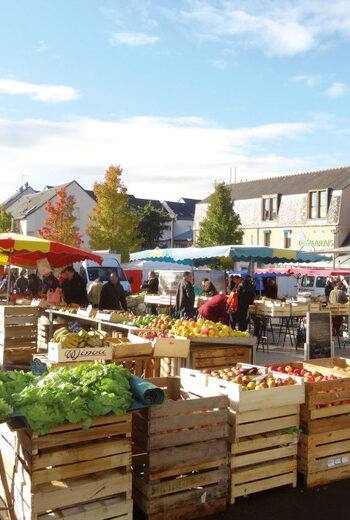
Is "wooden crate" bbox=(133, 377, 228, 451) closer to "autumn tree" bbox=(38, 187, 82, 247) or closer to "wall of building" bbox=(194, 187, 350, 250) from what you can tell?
"autumn tree" bbox=(38, 187, 82, 247)

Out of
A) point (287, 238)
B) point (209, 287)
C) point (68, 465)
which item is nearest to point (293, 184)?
point (287, 238)

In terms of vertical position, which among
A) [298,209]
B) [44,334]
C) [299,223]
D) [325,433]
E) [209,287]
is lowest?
[44,334]

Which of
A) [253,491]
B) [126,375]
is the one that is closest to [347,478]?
[253,491]

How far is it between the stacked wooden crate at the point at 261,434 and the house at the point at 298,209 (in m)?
35.1

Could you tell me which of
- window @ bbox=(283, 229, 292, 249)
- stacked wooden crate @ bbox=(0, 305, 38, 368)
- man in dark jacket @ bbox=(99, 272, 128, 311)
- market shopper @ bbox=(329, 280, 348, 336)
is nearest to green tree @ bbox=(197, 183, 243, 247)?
window @ bbox=(283, 229, 292, 249)

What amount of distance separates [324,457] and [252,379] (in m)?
1.06

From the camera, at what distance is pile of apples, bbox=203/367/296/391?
5316 mm

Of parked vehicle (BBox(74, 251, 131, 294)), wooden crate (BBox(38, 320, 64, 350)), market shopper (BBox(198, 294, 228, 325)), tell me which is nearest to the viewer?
market shopper (BBox(198, 294, 228, 325))

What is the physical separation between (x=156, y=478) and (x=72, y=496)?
73 cm

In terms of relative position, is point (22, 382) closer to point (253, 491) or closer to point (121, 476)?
point (121, 476)

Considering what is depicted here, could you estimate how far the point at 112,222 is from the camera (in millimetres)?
38344

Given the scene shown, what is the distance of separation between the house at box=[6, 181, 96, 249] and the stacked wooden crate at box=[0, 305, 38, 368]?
124 feet

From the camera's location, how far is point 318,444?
212 inches

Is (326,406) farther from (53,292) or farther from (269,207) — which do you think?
(269,207)
